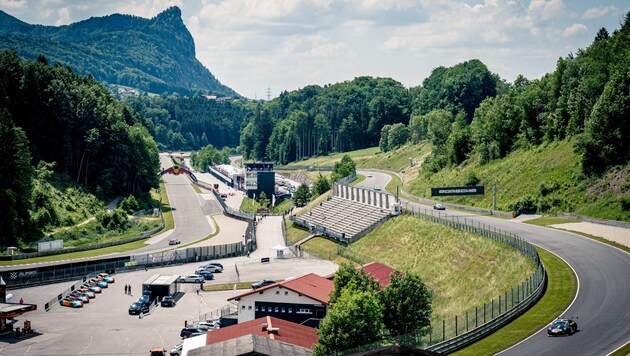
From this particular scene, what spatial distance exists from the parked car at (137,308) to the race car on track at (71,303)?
5.67m

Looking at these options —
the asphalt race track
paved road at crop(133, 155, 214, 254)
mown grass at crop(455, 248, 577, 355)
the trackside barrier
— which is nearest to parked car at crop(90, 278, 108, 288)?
paved road at crop(133, 155, 214, 254)

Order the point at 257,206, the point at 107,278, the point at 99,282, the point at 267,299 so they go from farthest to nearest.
A: the point at 257,206 → the point at 107,278 → the point at 99,282 → the point at 267,299

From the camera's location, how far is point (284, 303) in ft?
202

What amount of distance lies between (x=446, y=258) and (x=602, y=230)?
14.8 meters

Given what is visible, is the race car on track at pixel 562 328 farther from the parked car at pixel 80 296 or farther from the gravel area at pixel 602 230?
the parked car at pixel 80 296

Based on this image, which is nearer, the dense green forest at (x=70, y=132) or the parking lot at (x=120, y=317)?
the parking lot at (x=120, y=317)

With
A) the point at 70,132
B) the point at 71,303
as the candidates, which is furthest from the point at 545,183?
the point at 70,132

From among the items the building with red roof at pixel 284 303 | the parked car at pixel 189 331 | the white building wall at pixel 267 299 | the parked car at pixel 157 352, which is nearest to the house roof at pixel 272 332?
the parked car at pixel 157 352

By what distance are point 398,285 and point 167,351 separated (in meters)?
18.3

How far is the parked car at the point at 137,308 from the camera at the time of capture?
6894 cm

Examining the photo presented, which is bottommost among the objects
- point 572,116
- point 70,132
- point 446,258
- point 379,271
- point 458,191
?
point 379,271

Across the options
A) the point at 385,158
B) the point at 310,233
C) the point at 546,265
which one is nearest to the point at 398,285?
the point at 546,265

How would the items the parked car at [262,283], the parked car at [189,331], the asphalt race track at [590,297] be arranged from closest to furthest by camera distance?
the asphalt race track at [590,297] < the parked car at [189,331] < the parked car at [262,283]

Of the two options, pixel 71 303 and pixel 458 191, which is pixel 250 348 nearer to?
pixel 71 303
